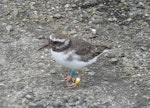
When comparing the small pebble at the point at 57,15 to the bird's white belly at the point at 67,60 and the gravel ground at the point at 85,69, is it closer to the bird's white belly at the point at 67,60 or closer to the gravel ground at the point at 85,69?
the gravel ground at the point at 85,69

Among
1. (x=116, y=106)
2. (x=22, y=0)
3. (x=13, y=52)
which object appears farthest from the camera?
(x=22, y=0)

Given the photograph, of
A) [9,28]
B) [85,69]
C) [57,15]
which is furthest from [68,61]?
[57,15]

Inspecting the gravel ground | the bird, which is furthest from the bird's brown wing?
the gravel ground

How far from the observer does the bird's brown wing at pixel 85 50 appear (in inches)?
377

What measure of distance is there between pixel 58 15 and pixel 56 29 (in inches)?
24.1

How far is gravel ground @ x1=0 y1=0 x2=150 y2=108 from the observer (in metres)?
9.47

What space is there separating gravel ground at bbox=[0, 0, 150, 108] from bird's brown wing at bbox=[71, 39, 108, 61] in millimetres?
686

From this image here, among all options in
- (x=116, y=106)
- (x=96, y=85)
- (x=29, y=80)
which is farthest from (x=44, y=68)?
(x=116, y=106)

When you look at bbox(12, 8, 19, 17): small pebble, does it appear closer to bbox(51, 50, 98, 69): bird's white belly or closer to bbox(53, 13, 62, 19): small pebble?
bbox(53, 13, 62, 19): small pebble

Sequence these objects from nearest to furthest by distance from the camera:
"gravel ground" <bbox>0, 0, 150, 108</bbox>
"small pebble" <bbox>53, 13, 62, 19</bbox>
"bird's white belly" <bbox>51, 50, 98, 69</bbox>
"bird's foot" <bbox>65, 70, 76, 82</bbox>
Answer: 1. "bird's white belly" <bbox>51, 50, 98, 69</bbox>
2. "gravel ground" <bbox>0, 0, 150, 108</bbox>
3. "bird's foot" <bbox>65, 70, 76, 82</bbox>
4. "small pebble" <bbox>53, 13, 62, 19</bbox>

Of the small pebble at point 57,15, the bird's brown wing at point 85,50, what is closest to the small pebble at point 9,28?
the small pebble at point 57,15

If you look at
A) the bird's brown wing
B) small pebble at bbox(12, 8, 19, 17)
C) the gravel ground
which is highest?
the bird's brown wing

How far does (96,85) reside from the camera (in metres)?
9.95

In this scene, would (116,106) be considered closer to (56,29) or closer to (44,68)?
(44,68)
